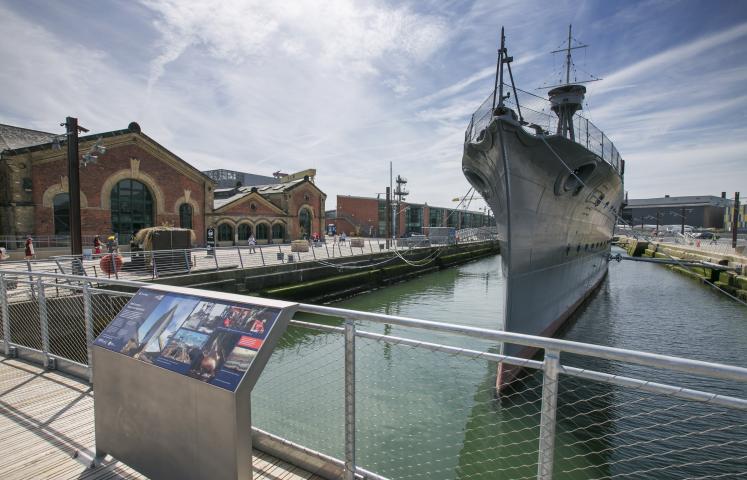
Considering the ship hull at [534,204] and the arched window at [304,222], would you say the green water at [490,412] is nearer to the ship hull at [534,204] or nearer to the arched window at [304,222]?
the ship hull at [534,204]

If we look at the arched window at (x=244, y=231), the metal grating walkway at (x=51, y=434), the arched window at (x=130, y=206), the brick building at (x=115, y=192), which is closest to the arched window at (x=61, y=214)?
the brick building at (x=115, y=192)

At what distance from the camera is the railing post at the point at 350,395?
2.24 meters

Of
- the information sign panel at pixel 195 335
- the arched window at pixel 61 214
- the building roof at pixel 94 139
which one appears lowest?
the information sign panel at pixel 195 335

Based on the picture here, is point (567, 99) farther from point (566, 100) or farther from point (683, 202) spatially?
point (683, 202)

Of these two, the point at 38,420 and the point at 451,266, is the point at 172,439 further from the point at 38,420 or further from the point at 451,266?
the point at 451,266

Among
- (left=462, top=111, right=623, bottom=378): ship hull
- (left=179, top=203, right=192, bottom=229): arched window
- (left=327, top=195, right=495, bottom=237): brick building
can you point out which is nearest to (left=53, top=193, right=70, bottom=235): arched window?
(left=179, top=203, right=192, bottom=229): arched window

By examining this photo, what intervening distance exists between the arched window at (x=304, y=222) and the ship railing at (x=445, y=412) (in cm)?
2408

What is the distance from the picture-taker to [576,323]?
1153 centimetres

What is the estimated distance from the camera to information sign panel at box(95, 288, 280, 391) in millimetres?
2023

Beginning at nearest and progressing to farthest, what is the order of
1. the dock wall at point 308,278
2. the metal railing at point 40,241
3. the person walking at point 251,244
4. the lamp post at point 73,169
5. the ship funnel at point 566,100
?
the lamp post at point 73,169 → the dock wall at point 308,278 → the ship funnel at point 566,100 → the metal railing at point 40,241 → the person walking at point 251,244

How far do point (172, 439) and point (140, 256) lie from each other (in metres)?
12.7

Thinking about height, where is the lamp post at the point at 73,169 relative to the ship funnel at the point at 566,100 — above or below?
below

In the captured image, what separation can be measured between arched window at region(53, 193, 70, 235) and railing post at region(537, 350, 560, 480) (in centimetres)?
2297

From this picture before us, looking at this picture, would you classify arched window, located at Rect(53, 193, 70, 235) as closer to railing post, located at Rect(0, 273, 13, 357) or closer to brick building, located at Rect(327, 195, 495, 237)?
railing post, located at Rect(0, 273, 13, 357)
